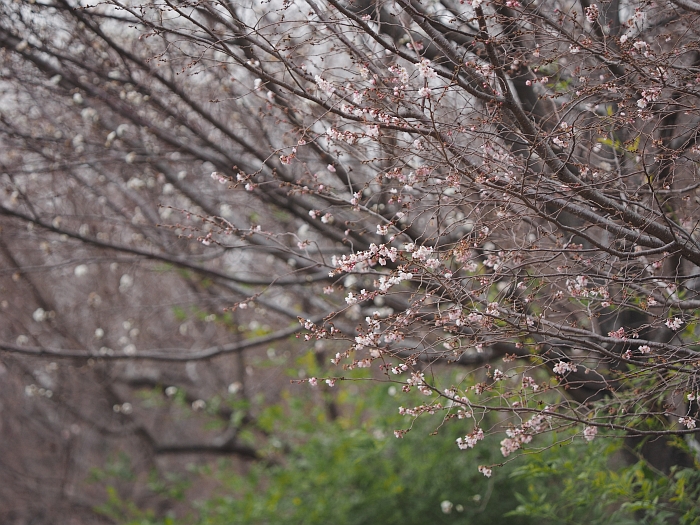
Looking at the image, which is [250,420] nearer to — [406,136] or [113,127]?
[113,127]

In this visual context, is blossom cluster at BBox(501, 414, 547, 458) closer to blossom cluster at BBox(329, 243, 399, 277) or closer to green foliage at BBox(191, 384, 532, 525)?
blossom cluster at BBox(329, 243, 399, 277)

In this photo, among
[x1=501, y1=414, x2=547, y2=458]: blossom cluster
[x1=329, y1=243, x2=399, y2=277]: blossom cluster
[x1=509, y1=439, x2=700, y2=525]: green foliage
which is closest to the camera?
[x1=329, y1=243, x2=399, y2=277]: blossom cluster

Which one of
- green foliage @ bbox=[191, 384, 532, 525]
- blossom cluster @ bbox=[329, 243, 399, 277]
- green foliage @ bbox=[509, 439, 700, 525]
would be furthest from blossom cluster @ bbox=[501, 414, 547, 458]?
green foliage @ bbox=[191, 384, 532, 525]

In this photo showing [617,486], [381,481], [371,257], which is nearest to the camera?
[371,257]

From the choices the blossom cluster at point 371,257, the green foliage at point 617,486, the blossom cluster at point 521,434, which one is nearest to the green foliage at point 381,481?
the green foliage at point 617,486

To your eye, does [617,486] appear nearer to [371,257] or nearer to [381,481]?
[371,257]

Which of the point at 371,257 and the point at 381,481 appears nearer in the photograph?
the point at 371,257

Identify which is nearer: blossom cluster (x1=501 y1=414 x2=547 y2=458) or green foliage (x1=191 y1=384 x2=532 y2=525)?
blossom cluster (x1=501 y1=414 x2=547 y2=458)

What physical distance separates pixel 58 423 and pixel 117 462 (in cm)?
109

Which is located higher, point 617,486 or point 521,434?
point 521,434

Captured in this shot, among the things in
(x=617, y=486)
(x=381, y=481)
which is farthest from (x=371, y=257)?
(x=381, y=481)

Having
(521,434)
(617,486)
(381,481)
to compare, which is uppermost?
(381,481)

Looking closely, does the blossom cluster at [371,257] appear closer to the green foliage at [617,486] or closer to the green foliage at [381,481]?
the green foliage at [617,486]

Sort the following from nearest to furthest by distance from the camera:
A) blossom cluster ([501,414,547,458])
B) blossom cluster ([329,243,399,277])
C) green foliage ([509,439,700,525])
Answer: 1. blossom cluster ([329,243,399,277])
2. blossom cluster ([501,414,547,458])
3. green foliage ([509,439,700,525])
